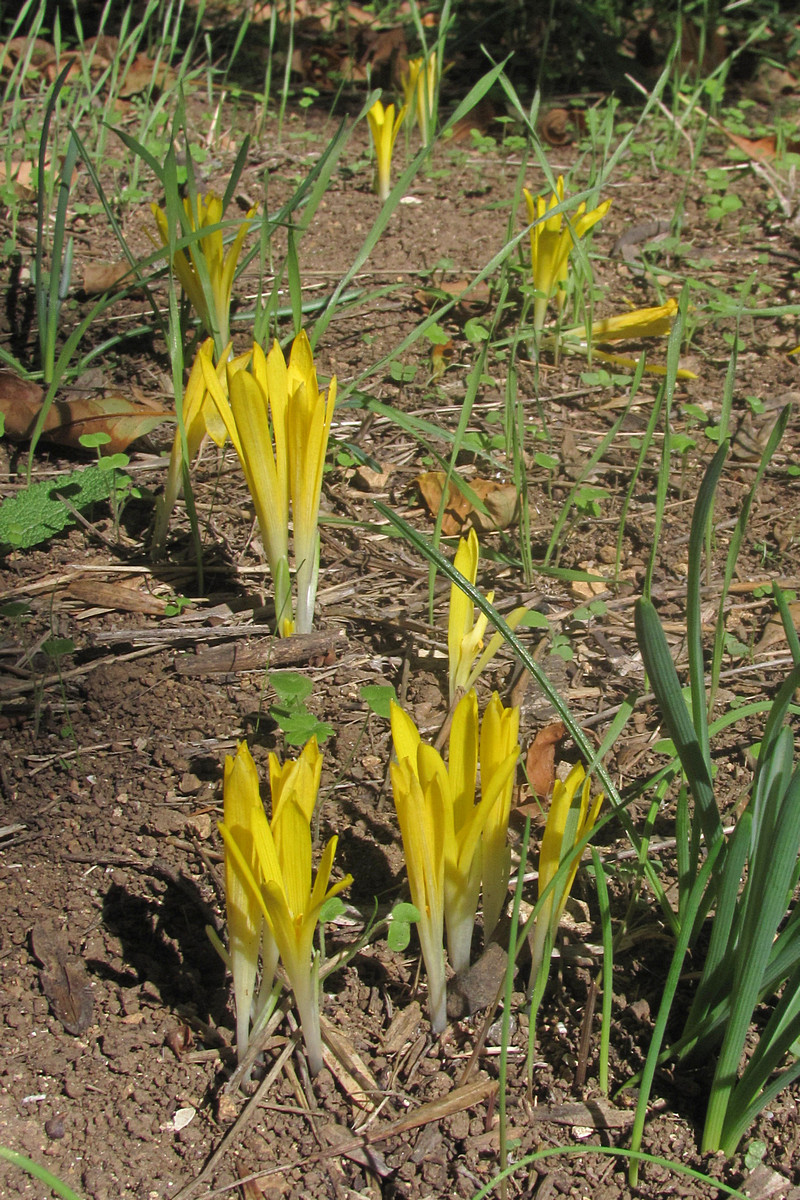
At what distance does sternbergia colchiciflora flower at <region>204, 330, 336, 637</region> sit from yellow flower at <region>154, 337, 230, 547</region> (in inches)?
3.8

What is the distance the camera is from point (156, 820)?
146 centimetres

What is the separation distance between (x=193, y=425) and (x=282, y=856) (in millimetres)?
953

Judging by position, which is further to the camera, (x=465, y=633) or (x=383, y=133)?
(x=383, y=133)

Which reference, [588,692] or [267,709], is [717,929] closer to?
[588,692]

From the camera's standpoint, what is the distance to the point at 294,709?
4.97 ft

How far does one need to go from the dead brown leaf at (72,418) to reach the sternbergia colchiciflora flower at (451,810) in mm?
1230

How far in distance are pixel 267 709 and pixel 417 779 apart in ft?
1.93

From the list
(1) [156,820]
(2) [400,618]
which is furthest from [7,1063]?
(2) [400,618]

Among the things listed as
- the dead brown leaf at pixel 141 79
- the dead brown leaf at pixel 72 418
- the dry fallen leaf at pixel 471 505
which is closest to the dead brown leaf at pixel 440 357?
the dry fallen leaf at pixel 471 505

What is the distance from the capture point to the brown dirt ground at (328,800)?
1.14 m

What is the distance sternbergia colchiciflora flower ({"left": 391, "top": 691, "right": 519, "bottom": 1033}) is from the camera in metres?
1.09

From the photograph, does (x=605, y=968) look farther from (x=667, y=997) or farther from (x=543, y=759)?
(x=543, y=759)

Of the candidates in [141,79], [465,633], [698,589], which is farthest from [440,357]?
[141,79]

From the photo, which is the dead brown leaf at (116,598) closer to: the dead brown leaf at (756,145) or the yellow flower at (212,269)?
the yellow flower at (212,269)
